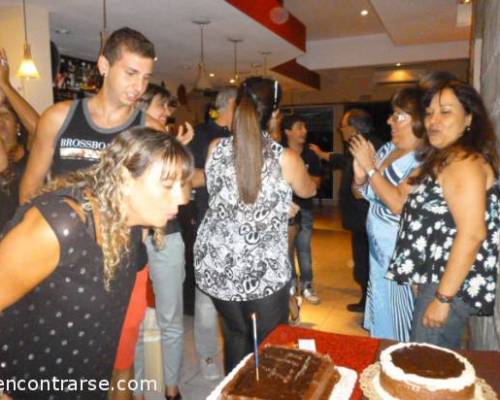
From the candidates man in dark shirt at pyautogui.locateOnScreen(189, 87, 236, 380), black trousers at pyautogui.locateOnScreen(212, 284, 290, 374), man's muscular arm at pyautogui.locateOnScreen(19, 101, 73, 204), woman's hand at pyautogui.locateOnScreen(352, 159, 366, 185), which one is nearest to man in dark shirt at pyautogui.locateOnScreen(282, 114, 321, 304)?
man in dark shirt at pyautogui.locateOnScreen(189, 87, 236, 380)

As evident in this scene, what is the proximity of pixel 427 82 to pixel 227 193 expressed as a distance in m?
1.04

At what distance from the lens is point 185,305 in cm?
350

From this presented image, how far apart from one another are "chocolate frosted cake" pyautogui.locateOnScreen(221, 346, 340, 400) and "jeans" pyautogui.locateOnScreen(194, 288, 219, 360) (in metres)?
1.33

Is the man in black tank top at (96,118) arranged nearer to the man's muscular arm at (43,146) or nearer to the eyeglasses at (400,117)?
the man's muscular arm at (43,146)

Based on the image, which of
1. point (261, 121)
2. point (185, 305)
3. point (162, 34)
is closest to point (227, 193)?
point (261, 121)

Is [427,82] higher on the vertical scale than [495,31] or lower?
lower

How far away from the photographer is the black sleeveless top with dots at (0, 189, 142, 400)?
103 centimetres

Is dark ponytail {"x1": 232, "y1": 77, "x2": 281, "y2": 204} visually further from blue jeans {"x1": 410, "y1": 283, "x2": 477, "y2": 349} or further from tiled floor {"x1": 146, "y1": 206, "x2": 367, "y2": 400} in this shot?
tiled floor {"x1": 146, "y1": 206, "x2": 367, "y2": 400}

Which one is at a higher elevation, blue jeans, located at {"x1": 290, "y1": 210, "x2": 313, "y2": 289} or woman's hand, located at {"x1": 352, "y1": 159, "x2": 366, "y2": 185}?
woman's hand, located at {"x1": 352, "y1": 159, "x2": 366, "y2": 185}

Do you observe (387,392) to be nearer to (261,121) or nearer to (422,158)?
(261,121)

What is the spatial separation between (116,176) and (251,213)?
0.69m

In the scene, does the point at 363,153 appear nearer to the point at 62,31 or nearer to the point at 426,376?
the point at 426,376

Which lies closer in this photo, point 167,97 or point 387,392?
point 387,392

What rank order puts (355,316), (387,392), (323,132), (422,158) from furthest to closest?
(323,132)
(355,316)
(422,158)
(387,392)
